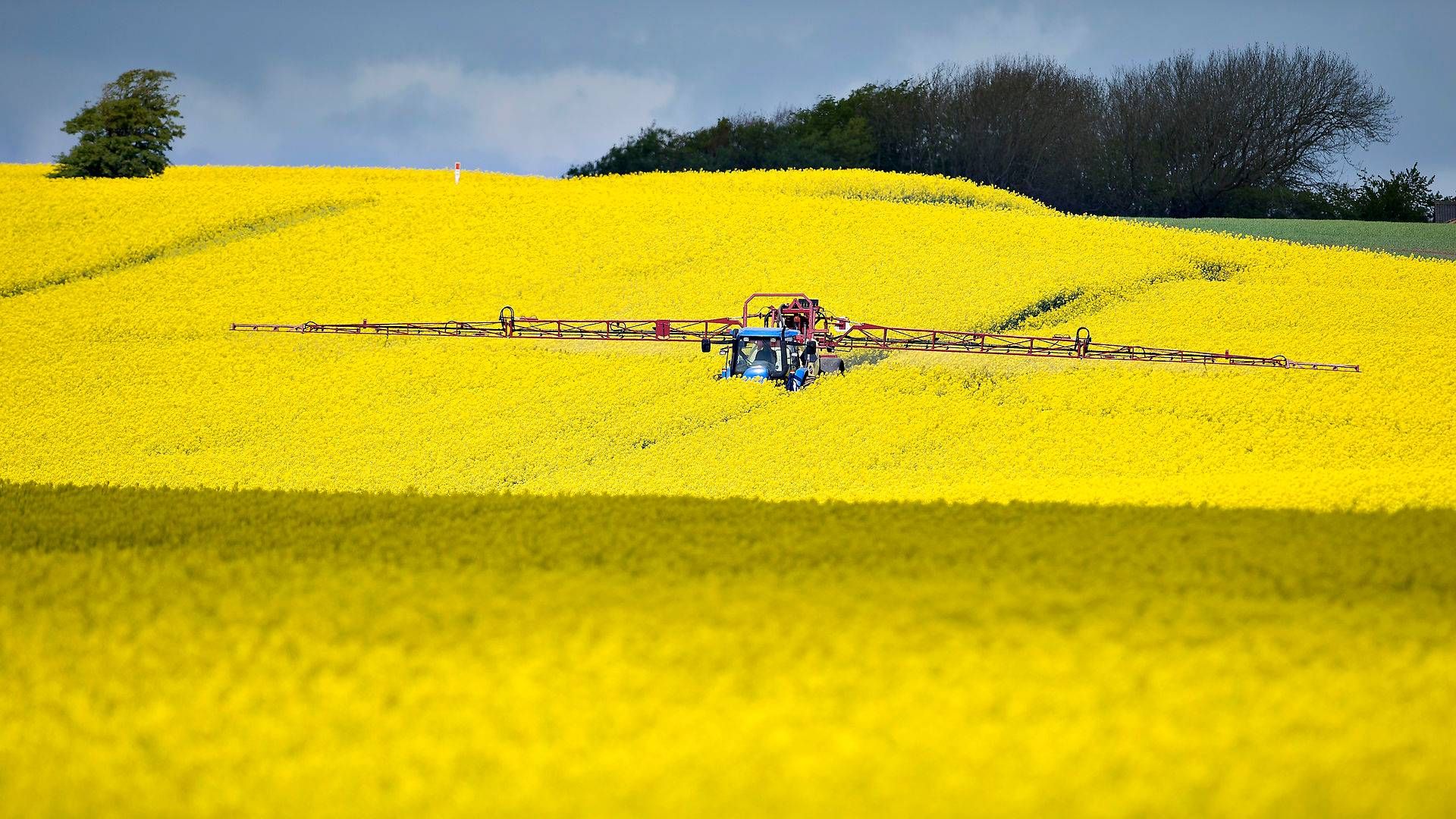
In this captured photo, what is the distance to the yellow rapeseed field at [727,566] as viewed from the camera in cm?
740

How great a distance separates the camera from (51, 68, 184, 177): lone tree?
2253 inches

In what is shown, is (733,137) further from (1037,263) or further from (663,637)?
(663,637)

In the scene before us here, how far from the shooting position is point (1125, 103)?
291 ft

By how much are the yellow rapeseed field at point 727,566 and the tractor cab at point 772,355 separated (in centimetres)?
136

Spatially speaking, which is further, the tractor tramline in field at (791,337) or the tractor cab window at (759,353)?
the tractor tramline in field at (791,337)

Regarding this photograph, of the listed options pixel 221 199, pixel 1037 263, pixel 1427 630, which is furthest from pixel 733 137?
pixel 1427 630

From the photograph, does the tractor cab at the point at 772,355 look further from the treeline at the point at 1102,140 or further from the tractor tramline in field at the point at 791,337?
the treeline at the point at 1102,140

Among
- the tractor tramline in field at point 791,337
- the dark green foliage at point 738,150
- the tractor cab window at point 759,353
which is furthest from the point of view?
the dark green foliage at point 738,150

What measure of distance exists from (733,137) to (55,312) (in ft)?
168

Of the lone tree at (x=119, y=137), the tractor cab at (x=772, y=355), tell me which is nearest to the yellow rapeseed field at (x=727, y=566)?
the tractor cab at (x=772, y=355)

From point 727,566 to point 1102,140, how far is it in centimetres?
8190

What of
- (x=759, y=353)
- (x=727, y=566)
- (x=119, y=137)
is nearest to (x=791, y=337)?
(x=759, y=353)

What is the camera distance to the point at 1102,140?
287 feet

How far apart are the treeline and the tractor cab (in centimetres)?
5484
